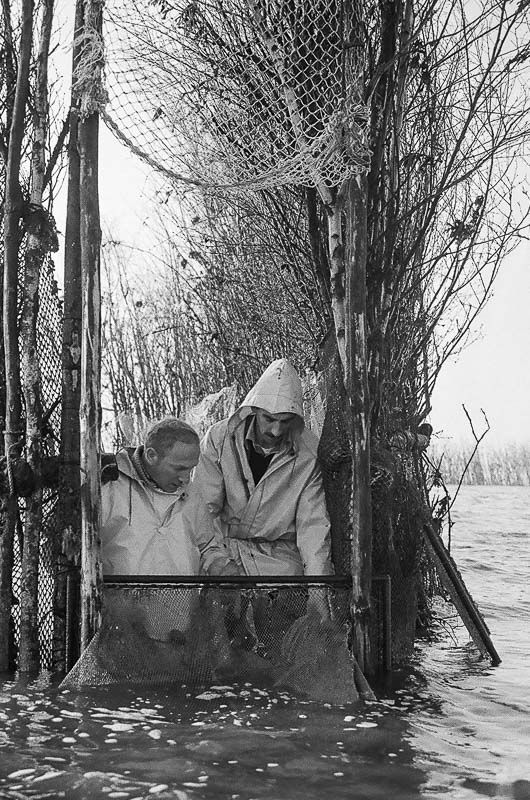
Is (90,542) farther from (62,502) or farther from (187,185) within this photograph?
(187,185)

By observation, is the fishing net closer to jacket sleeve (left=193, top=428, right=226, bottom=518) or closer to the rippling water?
the rippling water

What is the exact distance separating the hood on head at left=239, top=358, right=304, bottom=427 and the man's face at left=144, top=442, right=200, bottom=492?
0.46 m

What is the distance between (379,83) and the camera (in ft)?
17.1

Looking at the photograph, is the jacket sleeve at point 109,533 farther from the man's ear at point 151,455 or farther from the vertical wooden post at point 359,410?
the vertical wooden post at point 359,410

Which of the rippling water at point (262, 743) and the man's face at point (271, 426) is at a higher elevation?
the man's face at point (271, 426)

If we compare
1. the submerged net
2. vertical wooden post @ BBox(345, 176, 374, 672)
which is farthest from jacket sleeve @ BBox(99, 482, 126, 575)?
vertical wooden post @ BBox(345, 176, 374, 672)

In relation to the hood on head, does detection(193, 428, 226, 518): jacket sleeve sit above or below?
below

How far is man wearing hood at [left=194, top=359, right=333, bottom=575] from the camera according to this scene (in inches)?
195

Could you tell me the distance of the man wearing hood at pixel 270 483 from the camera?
195 inches

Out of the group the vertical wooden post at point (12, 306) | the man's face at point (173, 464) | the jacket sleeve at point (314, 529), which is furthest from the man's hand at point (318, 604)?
the vertical wooden post at point (12, 306)

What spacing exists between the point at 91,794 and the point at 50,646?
6.00 ft

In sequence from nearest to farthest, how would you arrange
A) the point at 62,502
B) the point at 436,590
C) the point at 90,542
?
the point at 90,542 < the point at 62,502 < the point at 436,590

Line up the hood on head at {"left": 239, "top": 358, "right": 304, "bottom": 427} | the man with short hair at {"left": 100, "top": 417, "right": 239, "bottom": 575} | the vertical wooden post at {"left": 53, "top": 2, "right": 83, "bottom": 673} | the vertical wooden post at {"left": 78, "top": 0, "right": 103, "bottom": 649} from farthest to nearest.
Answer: the hood on head at {"left": 239, "top": 358, "right": 304, "bottom": 427}, the vertical wooden post at {"left": 53, "top": 2, "right": 83, "bottom": 673}, the man with short hair at {"left": 100, "top": 417, "right": 239, "bottom": 575}, the vertical wooden post at {"left": 78, "top": 0, "right": 103, "bottom": 649}

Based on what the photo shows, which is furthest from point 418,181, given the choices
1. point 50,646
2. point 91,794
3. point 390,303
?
point 91,794
